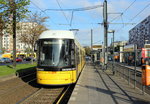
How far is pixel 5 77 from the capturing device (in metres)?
14.3

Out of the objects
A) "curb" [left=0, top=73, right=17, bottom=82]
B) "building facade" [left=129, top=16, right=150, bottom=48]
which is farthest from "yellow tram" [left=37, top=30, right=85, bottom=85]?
"building facade" [left=129, top=16, right=150, bottom=48]

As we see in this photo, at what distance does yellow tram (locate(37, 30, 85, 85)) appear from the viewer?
958 cm

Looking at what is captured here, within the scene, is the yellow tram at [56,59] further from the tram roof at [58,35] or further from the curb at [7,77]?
the curb at [7,77]

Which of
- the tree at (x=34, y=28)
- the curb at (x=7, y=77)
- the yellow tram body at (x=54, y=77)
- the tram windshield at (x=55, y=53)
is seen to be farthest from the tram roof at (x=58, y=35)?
the tree at (x=34, y=28)

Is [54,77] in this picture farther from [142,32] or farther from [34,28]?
[142,32]

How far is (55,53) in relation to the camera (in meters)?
9.74

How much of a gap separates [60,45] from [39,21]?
70.5 feet

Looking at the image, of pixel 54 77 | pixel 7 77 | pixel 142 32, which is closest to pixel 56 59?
pixel 54 77

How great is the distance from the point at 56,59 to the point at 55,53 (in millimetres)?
315

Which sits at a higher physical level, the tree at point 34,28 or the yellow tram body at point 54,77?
the tree at point 34,28

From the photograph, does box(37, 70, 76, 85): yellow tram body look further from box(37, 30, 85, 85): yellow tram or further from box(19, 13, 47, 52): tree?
box(19, 13, 47, 52): tree

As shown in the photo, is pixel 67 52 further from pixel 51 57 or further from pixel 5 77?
pixel 5 77

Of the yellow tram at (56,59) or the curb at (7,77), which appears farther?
the curb at (7,77)

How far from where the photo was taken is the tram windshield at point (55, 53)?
382 inches
